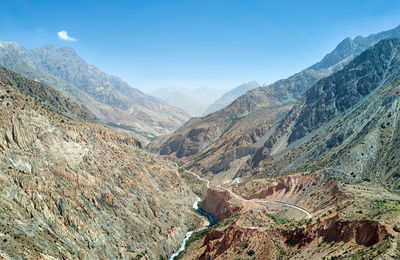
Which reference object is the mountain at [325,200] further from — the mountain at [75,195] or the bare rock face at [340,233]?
the mountain at [75,195]

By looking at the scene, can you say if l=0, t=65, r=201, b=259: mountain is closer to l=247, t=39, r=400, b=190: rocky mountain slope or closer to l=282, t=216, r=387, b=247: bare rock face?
l=282, t=216, r=387, b=247: bare rock face

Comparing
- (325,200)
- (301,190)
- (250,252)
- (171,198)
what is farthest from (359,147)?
(250,252)

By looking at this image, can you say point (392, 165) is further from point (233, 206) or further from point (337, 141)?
point (233, 206)

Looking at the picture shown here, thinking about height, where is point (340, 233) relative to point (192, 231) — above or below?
above

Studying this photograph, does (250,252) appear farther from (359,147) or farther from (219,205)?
(359,147)

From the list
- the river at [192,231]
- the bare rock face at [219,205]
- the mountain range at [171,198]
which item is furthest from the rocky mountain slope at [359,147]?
the river at [192,231]

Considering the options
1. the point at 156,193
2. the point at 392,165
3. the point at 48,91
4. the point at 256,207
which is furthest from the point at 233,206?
the point at 48,91
